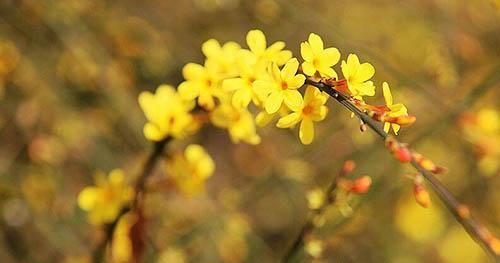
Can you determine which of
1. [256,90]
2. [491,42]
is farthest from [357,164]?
[256,90]

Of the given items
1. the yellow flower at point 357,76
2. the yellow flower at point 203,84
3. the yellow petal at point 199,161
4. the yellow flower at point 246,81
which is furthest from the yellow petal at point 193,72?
the yellow flower at point 357,76

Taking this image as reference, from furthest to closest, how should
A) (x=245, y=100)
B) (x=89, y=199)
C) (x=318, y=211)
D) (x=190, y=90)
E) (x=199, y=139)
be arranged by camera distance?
(x=199, y=139), (x=89, y=199), (x=318, y=211), (x=190, y=90), (x=245, y=100)

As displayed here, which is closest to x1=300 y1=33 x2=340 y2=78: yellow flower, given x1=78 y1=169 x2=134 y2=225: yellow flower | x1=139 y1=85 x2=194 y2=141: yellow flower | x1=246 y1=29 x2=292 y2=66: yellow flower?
x1=246 y1=29 x2=292 y2=66: yellow flower

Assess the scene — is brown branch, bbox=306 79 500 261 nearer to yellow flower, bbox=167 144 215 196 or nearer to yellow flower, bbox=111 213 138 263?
yellow flower, bbox=167 144 215 196

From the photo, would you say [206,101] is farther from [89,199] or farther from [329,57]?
Answer: [89,199]

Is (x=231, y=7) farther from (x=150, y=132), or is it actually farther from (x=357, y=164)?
(x=150, y=132)

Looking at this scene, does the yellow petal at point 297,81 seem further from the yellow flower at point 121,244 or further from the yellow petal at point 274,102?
the yellow flower at point 121,244

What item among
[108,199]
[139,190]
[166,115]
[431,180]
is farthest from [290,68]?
[108,199]
